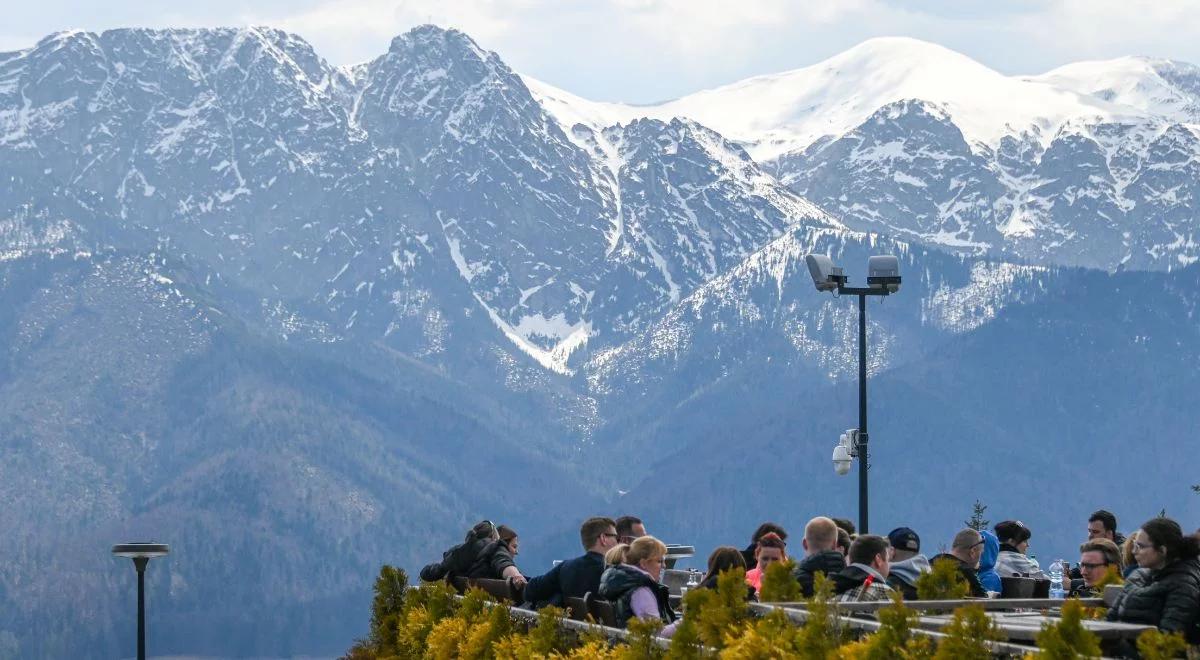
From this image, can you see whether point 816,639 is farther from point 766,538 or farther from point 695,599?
point 766,538

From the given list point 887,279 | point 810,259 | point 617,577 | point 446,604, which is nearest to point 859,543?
point 617,577

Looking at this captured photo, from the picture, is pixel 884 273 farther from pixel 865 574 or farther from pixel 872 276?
pixel 865 574

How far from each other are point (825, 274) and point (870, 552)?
16.1 metres

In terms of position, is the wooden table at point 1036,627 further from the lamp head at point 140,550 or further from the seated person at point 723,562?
the lamp head at point 140,550

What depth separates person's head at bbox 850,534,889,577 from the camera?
14.4m

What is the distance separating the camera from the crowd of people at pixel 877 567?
1165cm

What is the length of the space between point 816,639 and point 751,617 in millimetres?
1335

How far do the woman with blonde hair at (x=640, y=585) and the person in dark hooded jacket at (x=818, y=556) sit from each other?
894 millimetres

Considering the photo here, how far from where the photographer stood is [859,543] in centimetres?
1441

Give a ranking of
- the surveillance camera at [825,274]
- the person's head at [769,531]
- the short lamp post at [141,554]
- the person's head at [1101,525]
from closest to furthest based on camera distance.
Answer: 1. the person's head at [769,531]
2. the person's head at [1101,525]
3. the short lamp post at [141,554]
4. the surveillance camera at [825,274]

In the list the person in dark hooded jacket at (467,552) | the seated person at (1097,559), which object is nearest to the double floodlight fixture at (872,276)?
the person in dark hooded jacket at (467,552)

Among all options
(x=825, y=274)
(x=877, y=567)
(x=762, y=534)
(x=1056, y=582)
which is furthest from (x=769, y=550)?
(x=825, y=274)

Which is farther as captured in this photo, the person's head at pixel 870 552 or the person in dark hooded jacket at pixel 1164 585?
the person's head at pixel 870 552

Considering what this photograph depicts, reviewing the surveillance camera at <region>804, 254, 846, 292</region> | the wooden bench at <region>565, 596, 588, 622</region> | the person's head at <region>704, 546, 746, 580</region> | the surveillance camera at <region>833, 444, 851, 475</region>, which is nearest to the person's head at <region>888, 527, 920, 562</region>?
the person's head at <region>704, 546, 746, 580</region>
